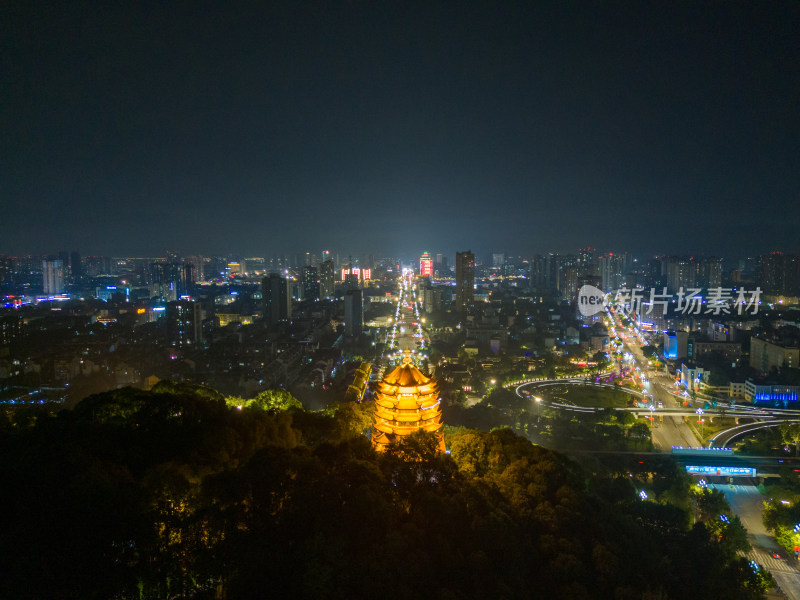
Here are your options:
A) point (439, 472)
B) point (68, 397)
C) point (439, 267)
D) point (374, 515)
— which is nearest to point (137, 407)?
point (374, 515)

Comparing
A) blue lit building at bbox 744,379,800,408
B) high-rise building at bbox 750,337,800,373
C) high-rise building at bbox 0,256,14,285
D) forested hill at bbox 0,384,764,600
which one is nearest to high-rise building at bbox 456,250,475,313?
high-rise building at bbox 750,337,800,373

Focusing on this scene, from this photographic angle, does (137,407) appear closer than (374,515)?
No

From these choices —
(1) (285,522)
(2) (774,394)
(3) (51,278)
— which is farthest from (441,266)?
(1) (285,522)

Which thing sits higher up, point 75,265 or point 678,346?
point 75,265

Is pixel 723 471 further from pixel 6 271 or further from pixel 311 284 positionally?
pixel 6 271

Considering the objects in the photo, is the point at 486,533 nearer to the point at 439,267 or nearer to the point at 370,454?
the point at 370,454

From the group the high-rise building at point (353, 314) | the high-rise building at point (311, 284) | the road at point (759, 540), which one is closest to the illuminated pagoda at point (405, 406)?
the road at point (759, 540)

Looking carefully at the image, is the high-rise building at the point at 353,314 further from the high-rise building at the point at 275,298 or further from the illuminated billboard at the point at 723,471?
the illuminated billboard at the point at 723,471
